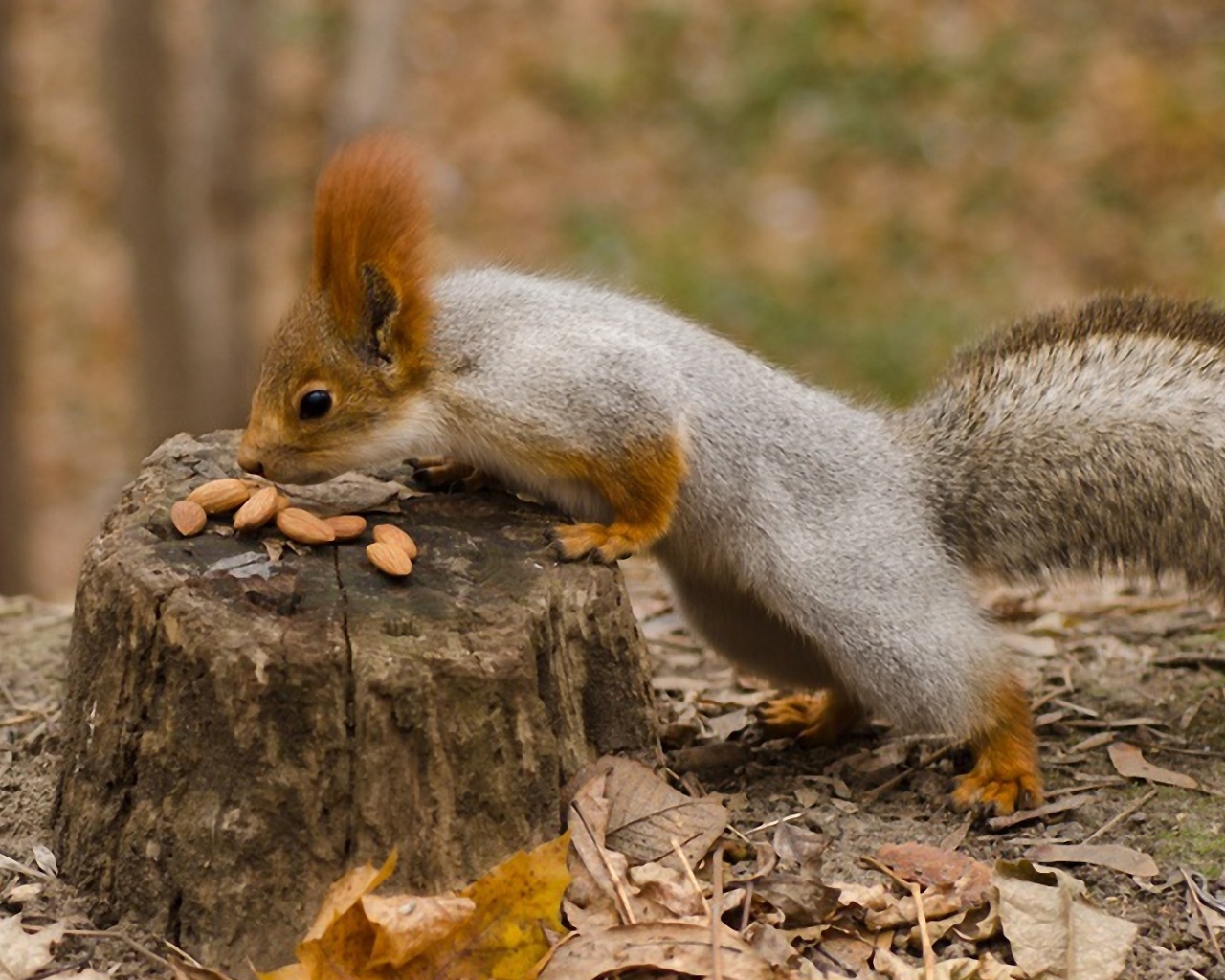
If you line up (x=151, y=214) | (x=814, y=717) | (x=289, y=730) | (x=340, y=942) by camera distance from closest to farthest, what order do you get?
→ 1. (x=340, y=942)
2. (x=289, y=730)
3. (x=814, y=717)
4. (x=151, y=214)

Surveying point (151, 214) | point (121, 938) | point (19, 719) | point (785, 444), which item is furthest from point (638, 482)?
point (151, 214)

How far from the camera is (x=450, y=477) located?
306 centimetres

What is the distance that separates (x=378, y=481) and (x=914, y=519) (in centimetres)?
A: 103

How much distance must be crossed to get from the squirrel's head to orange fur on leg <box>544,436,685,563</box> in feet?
1.04

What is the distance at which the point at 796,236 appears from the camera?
8867mm

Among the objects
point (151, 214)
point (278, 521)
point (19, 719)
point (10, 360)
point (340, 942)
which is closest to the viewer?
point (340, 942)

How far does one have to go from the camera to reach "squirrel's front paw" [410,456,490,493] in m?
3.03

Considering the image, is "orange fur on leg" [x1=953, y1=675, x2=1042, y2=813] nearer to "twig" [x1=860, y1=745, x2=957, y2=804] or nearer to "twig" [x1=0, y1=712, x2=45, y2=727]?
"twig" [x1=860, y1=745, x2=957, y2=804]

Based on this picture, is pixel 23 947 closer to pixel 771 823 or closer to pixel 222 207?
pixel 771 823

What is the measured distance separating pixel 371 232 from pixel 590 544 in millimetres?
641

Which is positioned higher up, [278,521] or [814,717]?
[278,521]

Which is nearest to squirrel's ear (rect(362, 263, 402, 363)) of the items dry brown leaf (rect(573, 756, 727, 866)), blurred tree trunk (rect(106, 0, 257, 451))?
dry brown leaf (rect(573, 756, 727, 866))

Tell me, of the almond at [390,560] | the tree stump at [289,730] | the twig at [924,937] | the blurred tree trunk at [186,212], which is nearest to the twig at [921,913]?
the twig at [924,937]

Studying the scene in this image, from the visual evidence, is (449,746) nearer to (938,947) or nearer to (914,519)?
(938,947)
